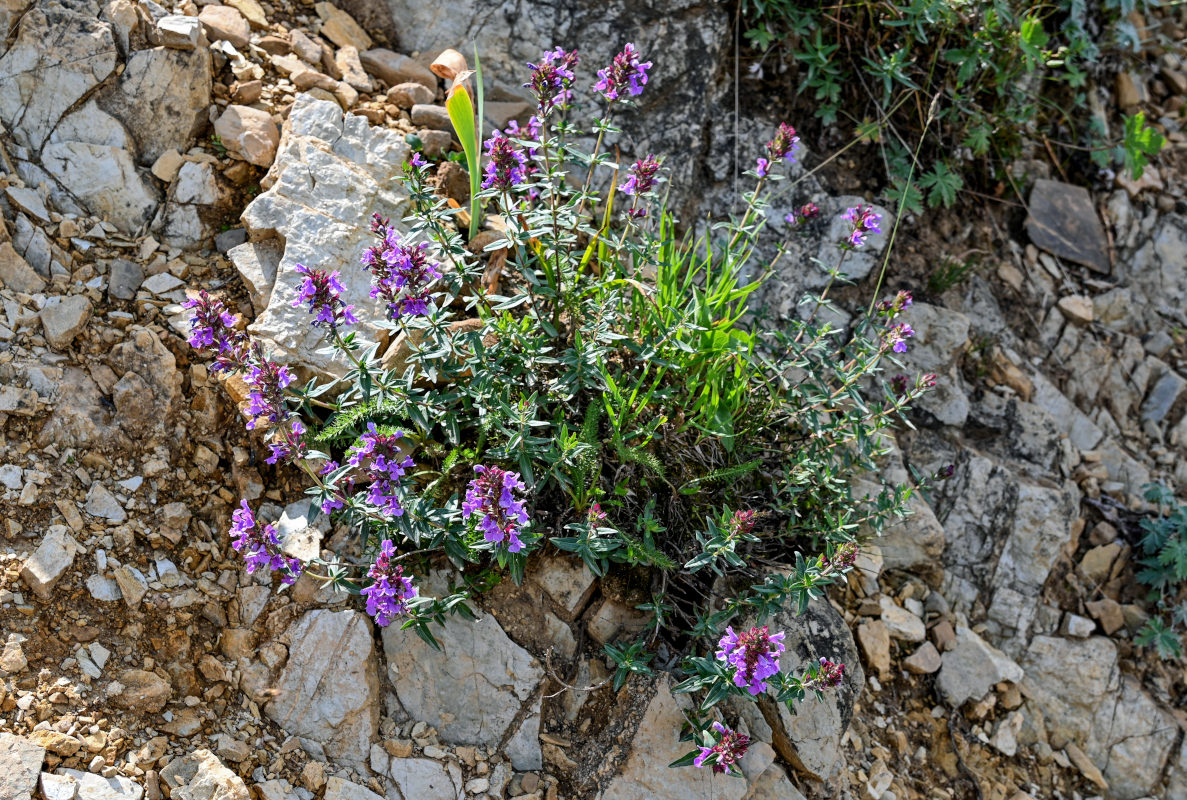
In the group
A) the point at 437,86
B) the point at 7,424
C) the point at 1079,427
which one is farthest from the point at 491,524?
the point at 1079,427

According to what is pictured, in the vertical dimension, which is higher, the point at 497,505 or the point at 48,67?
the point at 48,67

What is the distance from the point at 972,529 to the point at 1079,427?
120cm

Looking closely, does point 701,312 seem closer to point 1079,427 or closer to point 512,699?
point 512,699

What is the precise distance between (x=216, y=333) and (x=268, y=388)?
0.90 ft

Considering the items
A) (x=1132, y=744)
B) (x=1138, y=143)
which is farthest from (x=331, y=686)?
(x=1138, y=143)

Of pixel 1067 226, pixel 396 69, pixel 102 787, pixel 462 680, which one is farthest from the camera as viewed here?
pixel 1067 226

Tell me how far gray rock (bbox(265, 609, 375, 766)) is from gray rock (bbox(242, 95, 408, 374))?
44.0 inches

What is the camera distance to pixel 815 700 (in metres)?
3.66

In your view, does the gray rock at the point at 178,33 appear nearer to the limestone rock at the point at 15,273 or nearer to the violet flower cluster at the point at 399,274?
the limestone rock at the point at 15,273

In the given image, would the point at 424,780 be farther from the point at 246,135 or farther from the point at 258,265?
the point at 246,135

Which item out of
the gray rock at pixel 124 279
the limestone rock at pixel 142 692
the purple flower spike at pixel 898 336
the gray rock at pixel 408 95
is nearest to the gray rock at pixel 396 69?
the gray rock at pixel 408 95

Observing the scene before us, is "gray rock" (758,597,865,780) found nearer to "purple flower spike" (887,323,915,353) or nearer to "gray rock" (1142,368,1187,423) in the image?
"purple flower spike" (887,323,915,353)

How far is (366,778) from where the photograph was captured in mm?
3312

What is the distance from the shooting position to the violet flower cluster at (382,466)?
3125 mm
